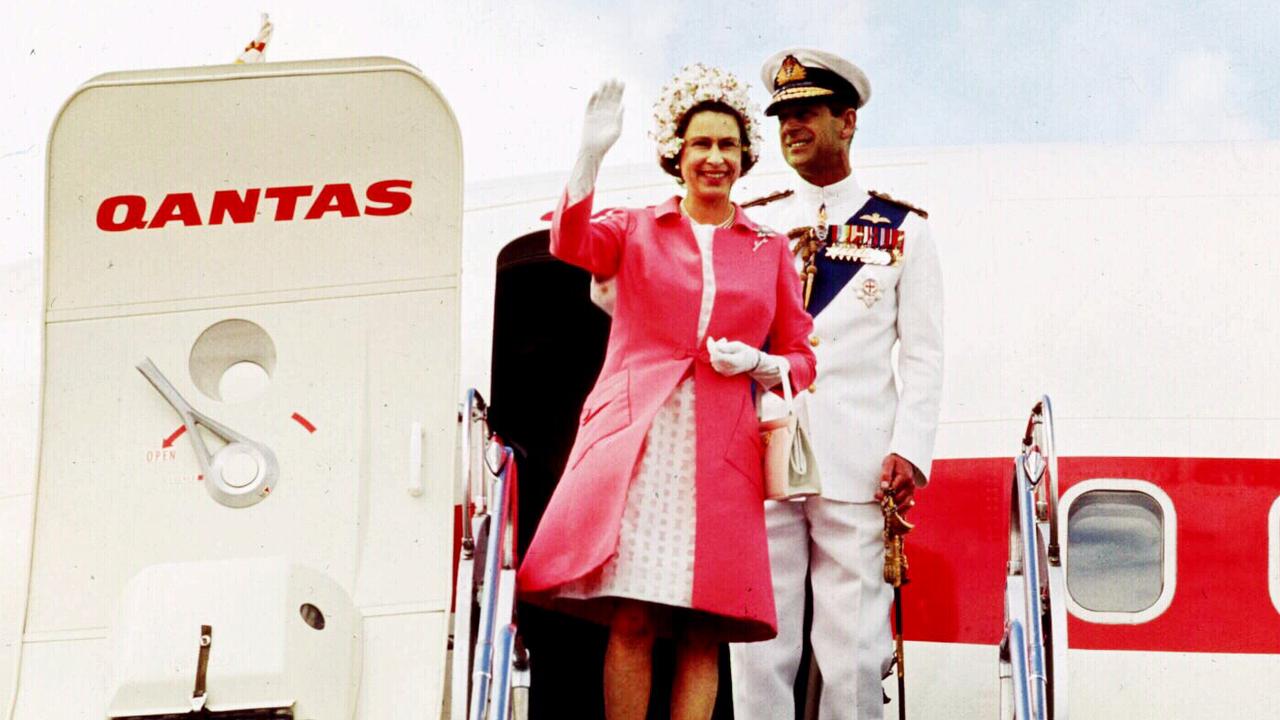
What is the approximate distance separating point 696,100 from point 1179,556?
2.45 m

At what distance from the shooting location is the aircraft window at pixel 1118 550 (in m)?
5.72

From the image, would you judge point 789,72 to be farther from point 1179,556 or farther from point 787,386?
point 1179,556

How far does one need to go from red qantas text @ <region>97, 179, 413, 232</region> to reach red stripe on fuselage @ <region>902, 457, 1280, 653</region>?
2289 millimetres

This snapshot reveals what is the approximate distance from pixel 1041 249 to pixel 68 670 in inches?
148

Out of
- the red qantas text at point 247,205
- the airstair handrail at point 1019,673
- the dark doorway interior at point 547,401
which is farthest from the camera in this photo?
the dark doorway interior at point 547,401

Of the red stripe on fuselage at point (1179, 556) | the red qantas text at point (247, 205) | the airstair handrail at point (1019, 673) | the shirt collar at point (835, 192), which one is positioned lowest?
the airstair handrail at point (1019, 673)

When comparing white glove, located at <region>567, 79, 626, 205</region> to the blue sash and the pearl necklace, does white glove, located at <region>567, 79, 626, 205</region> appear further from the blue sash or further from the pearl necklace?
the blue sash

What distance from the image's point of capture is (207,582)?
4.14 m

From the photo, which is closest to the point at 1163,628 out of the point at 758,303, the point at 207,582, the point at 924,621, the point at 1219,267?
the point at 924,621

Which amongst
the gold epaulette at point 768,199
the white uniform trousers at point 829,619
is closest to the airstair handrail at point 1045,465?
the white uniform trousers at point 829,619

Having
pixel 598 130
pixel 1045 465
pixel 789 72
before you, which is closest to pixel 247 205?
pixel 598 130

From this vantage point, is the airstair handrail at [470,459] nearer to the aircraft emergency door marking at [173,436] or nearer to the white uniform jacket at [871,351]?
the aircraft emergency door marking at [173,436]

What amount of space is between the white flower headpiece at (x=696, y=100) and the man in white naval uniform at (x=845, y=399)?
32.5 inches

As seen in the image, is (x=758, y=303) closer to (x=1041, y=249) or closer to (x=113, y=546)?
(x=113, y=546)
